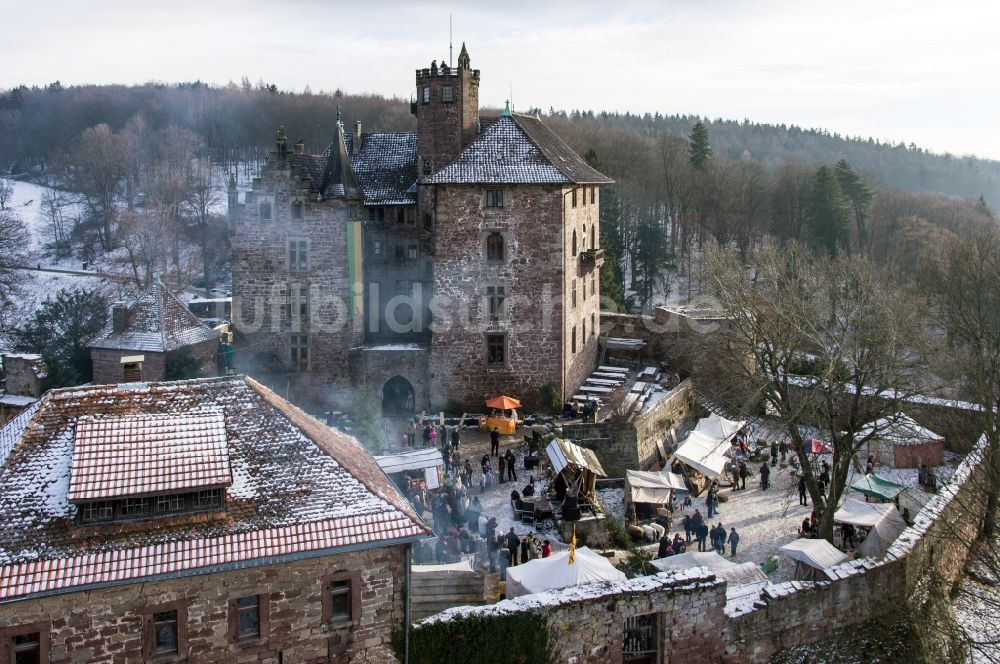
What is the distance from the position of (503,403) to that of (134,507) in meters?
20.7

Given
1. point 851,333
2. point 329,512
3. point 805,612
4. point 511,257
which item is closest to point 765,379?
point 851,333

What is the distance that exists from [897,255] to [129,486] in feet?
180

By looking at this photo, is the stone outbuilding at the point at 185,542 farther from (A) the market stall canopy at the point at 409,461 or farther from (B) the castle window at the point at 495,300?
(B) the castle window at the point at 495,300

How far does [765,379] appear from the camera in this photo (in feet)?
93.8

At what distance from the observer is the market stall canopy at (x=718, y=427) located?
111 ft

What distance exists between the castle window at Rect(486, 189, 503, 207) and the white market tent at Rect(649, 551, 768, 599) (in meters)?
16.9

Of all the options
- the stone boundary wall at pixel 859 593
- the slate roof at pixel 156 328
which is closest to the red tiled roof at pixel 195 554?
the stone boundary wall at pixel 859 593

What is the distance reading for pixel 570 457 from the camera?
28.6 meters

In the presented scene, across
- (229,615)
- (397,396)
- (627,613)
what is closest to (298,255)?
(397,396)

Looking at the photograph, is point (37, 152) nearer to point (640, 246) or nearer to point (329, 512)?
point (640, 246)

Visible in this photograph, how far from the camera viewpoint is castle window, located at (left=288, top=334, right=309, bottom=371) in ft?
127

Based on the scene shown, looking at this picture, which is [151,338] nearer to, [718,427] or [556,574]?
[718,427]

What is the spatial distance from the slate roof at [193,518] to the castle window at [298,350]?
18.6m

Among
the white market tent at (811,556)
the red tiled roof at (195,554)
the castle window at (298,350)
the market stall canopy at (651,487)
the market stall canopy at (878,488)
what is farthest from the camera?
the castle window at (298,350)
